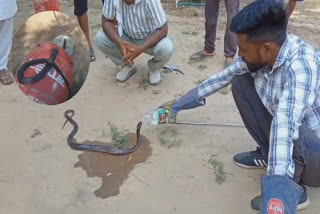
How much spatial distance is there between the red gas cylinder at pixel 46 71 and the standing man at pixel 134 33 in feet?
1.99

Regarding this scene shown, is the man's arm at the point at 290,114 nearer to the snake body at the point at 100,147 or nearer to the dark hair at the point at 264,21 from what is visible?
the dark hair at the point at 264,21

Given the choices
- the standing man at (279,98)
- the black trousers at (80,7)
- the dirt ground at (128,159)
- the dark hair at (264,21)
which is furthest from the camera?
the black trousers at (80,7)

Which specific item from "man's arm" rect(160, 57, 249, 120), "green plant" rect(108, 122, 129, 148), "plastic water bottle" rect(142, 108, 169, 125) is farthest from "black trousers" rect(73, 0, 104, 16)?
"man's arm" rect(160, 57, 249, 120)

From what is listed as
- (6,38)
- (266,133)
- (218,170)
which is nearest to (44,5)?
(6,38)

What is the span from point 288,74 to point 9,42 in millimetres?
2525

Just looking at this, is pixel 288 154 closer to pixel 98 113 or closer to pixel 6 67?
pixel 98 113

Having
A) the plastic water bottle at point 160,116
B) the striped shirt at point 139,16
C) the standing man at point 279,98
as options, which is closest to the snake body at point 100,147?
the plastic water bottle at point 160,116

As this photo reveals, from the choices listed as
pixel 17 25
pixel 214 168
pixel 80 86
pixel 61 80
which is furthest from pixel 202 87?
pixel 17 25

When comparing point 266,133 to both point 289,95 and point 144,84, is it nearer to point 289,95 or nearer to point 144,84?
point 289,95

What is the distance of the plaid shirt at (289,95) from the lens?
1.77 meters

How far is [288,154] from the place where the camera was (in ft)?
5.77

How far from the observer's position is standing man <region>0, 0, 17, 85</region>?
11.1 ft

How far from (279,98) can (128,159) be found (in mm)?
1097

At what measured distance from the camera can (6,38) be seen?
141 inches
